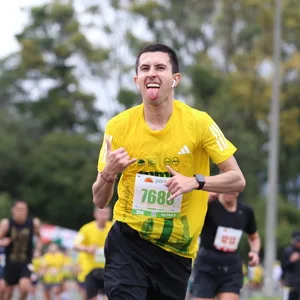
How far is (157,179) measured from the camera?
5926mm

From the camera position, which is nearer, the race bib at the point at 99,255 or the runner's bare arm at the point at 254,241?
the runner's bare arm at the point at 254,241

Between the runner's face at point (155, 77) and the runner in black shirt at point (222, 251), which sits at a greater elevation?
the runner's face at point (155, 77)

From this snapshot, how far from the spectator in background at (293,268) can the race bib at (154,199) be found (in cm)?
739

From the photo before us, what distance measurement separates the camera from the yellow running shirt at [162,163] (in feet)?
19.4

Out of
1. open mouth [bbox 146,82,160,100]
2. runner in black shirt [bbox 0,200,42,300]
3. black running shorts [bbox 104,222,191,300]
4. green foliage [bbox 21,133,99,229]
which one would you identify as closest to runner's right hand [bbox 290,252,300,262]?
runner in black shirt [bbox 0,200,42,300]

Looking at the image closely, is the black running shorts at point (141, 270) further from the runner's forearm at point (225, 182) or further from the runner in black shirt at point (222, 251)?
the runner in black shirt at point (222, 251)

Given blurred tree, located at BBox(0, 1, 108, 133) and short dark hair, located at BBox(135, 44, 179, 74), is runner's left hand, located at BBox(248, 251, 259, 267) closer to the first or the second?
short dark hair, located at BBox(135, 44, 179, 74)

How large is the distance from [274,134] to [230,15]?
1979 centimetres

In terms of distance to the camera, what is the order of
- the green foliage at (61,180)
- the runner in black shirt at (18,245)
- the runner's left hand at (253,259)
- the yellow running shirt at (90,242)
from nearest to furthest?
the runner's left hand at (253,259)
the yellow running shirt at (90,242)
the runner in black shirt at (18,245)
the green foliage at (61,180)

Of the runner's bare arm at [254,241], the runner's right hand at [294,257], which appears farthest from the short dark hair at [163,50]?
the runner's right hand at [294,257]

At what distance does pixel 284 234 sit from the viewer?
1571 inches

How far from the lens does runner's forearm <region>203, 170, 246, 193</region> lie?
18.7 feet

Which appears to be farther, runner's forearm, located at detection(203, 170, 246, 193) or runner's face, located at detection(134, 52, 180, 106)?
runner's face, located at detection(134, 52, 180, 106)

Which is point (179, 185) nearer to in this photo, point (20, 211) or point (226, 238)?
point (226, 238)
